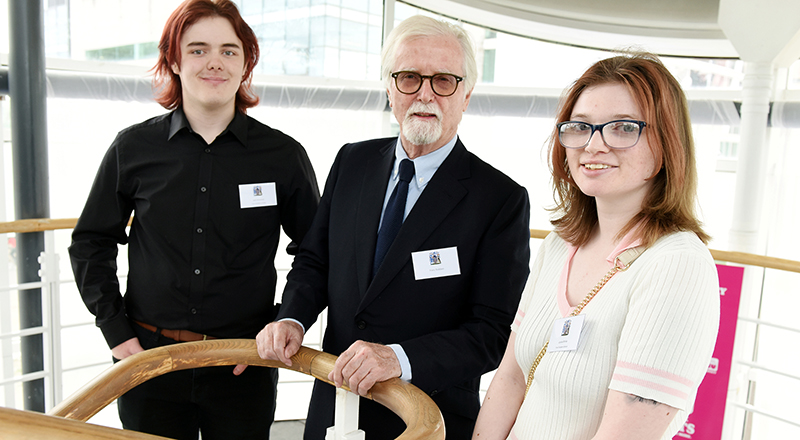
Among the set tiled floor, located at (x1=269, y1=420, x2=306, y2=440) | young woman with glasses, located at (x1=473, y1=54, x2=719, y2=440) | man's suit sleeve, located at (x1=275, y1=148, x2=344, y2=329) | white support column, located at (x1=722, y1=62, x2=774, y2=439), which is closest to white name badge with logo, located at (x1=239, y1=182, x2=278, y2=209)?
man's suit sleeve, located at (x1=275, y1=148, x2=344, y2=329)

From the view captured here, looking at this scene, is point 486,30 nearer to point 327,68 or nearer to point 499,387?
point 327,68

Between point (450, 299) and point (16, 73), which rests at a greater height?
point (16, 73)

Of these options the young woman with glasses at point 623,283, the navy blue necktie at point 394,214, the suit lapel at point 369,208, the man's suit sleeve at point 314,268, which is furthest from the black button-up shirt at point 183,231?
the young woman with glasses at point 623,283

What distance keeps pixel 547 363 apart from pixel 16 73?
269cm

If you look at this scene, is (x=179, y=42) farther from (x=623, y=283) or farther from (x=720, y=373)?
(x=720, y=373)

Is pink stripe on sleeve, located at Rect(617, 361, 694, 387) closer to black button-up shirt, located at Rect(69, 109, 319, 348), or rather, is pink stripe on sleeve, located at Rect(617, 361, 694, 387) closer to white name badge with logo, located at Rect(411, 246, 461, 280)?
white name badge with logo, located at Rect(411, 246, 461, 280)

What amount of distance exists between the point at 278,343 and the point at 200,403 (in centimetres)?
66

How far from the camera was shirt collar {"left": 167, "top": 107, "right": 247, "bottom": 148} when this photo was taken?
6.25 feet

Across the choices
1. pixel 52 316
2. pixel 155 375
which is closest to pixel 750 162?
pixel 155 375

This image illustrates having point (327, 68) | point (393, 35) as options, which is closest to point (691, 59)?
point (327, 68)

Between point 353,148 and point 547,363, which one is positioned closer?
point 547,363

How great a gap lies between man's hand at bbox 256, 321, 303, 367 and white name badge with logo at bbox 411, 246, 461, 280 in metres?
0.34

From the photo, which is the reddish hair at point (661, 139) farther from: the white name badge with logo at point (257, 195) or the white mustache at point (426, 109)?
the white name badge with logo at point (257, 195)

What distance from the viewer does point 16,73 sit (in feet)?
8.70
